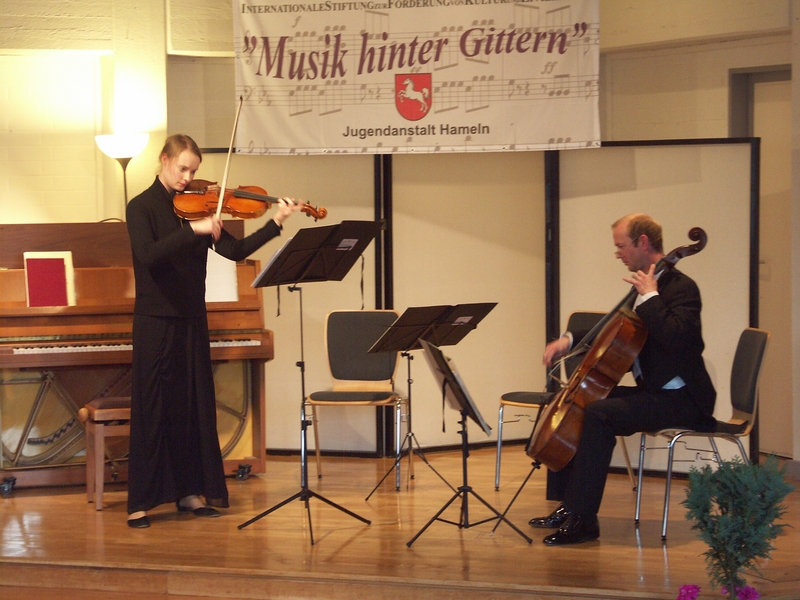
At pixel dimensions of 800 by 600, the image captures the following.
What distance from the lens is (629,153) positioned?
5.11 meters

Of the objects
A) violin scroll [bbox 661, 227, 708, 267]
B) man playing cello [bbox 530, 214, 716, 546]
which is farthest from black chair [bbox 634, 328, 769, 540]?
violin scroll [bbox 661, 227, 708, 267]

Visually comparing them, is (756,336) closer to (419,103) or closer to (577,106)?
(577,106)

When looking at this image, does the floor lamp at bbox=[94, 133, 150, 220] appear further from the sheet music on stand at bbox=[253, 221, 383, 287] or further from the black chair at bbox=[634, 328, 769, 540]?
the black chair at bbox=[634, 328, 769, 540]

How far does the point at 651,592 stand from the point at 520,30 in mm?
3031

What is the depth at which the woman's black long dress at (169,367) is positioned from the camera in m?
4.04

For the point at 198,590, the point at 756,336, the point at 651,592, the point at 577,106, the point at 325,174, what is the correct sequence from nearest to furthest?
1. the point at 651,592
2. the point at 198,590
3. the point at 756,336
4. the point at 577,106
5. the point at 325,174

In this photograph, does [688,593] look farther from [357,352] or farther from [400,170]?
[400,170]

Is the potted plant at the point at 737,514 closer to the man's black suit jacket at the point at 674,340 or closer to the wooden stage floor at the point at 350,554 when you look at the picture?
the wooden stage floor at the point at 350,554

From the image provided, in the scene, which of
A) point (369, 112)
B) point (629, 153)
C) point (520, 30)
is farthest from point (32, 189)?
point (629, 153)

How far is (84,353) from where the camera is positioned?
4.57m

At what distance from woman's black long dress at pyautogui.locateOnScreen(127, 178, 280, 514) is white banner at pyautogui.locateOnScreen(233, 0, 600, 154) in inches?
51.2

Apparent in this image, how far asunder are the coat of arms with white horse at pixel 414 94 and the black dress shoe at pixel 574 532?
2.37 metres

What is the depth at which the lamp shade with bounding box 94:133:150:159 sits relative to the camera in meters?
5.46

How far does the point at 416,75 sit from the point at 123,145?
174 cm
